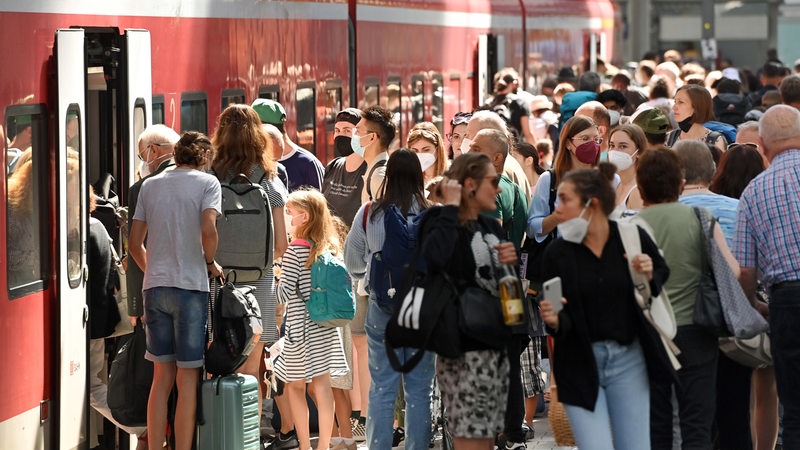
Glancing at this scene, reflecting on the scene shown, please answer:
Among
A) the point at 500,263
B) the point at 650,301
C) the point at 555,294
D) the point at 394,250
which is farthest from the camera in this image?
the point at 394,250

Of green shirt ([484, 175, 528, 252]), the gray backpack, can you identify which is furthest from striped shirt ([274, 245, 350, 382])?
green shirt ([484, 175, 528, 252])

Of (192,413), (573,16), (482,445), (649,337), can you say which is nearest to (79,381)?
(192,413)

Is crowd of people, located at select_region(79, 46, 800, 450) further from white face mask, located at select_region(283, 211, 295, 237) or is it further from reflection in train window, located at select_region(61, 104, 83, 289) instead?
reflection in train window, located at select_region(61, 104, 83, 289)

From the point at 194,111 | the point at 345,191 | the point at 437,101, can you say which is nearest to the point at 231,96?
the point at 194,111

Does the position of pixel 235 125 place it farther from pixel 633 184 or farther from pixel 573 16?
pixel 573 16

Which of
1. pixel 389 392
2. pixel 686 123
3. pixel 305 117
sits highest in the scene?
pixel 305 117

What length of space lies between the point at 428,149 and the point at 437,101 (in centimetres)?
996

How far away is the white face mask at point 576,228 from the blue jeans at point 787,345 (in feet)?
5.01

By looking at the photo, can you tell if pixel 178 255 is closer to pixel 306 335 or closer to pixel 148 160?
pixel 148 160

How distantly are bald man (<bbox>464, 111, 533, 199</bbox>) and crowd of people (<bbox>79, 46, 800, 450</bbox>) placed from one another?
0.02 meters

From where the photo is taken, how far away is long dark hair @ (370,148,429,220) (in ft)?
30.8

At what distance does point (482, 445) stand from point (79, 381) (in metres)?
2.45

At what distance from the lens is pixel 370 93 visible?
57.3 feet

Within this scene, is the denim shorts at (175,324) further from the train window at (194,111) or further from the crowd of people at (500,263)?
the train window at (194,111)
